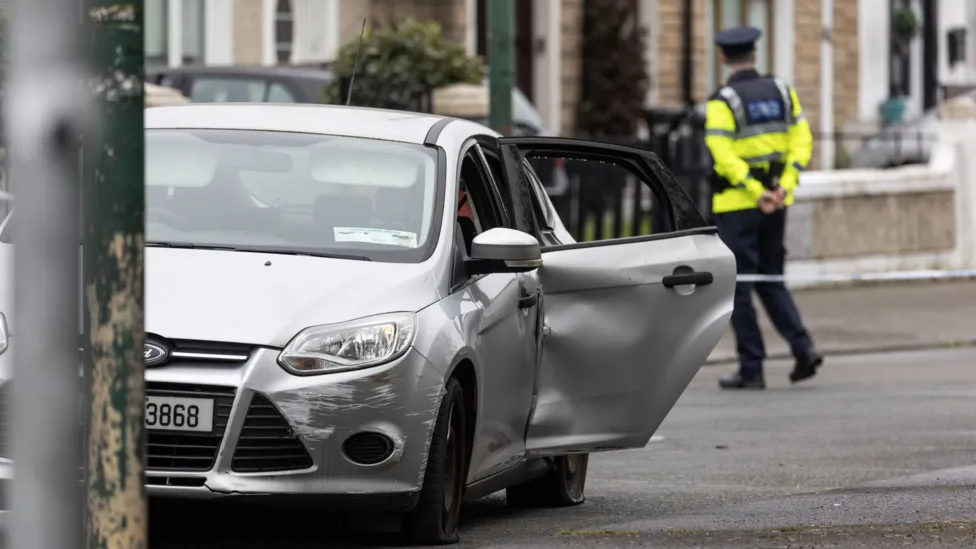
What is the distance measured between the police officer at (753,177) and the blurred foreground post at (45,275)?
30.2ft

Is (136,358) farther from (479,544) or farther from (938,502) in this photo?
(938,502)

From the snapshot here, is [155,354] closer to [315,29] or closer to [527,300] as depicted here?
[527,300]

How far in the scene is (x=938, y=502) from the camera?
25.4ft

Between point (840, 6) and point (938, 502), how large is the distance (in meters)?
34.6

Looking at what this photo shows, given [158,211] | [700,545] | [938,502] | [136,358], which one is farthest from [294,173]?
[136,358]

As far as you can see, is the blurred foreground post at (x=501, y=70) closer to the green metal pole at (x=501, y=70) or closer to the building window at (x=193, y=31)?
the green metal pole at (x=501, y=70)

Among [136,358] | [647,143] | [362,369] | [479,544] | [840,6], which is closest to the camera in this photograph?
[136,358]

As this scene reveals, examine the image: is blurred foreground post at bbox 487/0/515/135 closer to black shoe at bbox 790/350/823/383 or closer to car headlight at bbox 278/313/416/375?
black shoe at bbox 790/350/823/383

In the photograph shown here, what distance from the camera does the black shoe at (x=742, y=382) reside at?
13.3 meters

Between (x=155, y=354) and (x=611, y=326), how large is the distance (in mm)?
2099

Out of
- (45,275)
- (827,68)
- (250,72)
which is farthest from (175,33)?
(45,275)

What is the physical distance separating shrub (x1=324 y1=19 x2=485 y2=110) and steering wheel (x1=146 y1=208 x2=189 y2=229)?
1082cm

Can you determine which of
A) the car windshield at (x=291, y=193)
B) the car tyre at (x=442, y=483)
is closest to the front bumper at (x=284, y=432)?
the car tyre at (x=442, y=483)

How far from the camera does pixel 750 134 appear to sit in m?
13.2
